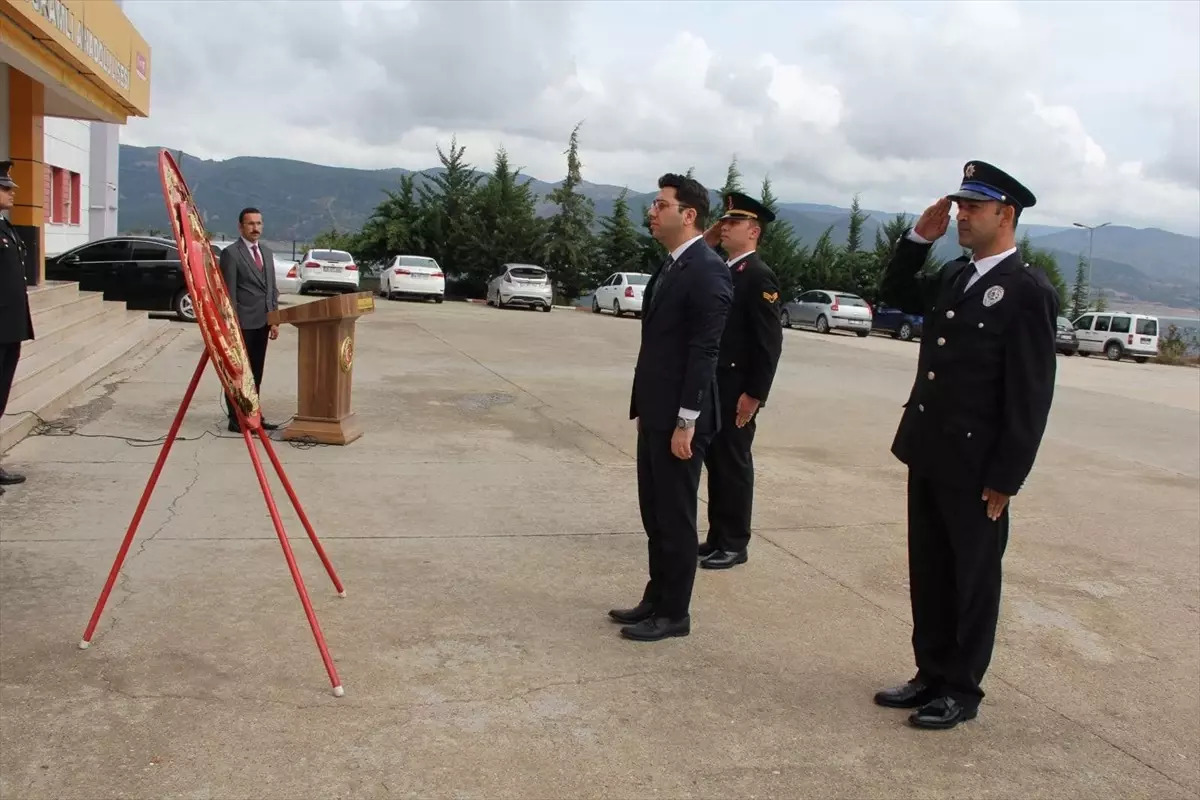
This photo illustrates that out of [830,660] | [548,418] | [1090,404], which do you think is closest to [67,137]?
[548,418]

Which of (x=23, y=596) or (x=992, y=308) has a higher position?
(x=992, y=308)

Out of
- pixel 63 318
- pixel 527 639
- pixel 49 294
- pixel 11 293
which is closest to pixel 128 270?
pixel 49 294

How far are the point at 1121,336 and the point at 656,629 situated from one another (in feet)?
113

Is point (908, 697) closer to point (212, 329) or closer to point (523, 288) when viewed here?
point (212, 329)

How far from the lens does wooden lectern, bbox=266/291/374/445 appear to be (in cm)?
837

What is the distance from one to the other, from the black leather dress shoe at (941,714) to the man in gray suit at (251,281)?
6.09m

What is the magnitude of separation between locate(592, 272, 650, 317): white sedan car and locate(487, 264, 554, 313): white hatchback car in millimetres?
2457

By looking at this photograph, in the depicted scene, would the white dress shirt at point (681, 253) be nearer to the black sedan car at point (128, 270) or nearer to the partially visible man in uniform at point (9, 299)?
the partially visible man in uniform at point (9, 299)

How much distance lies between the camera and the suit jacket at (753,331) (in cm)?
545

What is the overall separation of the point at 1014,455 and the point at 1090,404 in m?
13.3

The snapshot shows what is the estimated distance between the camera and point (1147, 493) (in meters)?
8.61

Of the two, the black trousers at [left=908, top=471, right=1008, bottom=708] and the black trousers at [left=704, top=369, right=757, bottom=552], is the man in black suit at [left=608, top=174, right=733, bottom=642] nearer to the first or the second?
the black trousers at [left=908, top=471, right=1008, bottom=708]

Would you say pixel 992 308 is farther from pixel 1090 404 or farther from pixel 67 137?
pixel 67 137

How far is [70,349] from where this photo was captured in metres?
11.2
